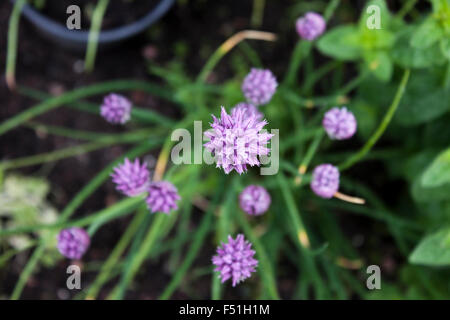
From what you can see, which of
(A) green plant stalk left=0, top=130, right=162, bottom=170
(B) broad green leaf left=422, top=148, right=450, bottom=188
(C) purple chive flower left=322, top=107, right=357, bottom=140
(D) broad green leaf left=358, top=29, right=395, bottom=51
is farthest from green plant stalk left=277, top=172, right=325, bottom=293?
(A) green plant stalk left=0, top=130, right=162, bottom=170

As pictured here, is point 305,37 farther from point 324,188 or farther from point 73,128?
point 73,128

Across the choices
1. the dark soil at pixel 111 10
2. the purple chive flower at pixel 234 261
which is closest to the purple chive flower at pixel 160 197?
the purple chive flower at pixel 234 261

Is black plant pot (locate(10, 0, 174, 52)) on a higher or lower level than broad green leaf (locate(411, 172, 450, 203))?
higher

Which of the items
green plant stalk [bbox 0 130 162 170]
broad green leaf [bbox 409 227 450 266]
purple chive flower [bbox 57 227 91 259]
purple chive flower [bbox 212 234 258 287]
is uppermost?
green plant stalk [bbox 0 130 162 170]

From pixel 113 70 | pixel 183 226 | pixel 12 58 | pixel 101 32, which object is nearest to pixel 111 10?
pixel 101 32

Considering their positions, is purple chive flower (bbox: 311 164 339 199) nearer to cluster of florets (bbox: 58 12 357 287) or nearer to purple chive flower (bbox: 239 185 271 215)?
cluster of florets (bbox: 58 12 357 287)

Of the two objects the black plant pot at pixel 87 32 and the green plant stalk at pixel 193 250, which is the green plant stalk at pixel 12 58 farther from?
the green plant stalk at pixel 193 250
